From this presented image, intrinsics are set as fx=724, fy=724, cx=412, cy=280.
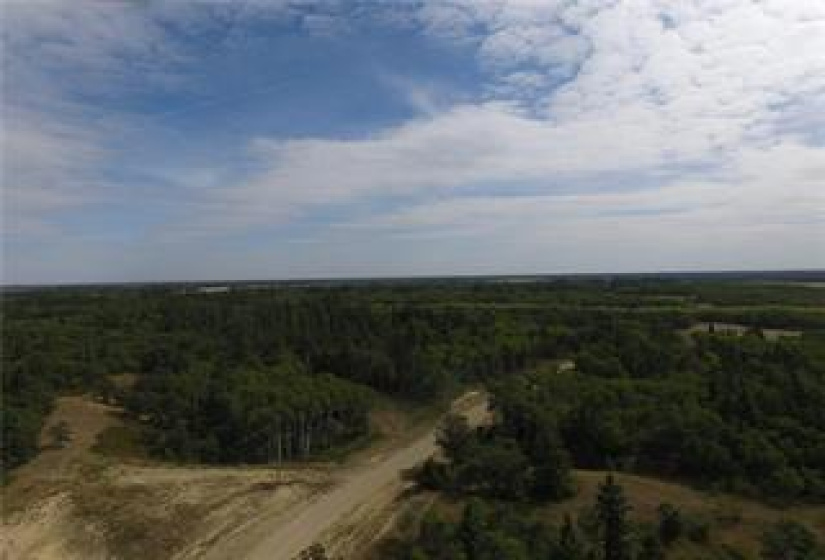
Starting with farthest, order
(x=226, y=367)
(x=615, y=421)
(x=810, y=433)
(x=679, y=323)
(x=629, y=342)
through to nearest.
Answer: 1. (x=679, y=323)
2. (x=629, y=342)
3. (x=226, y=367)
4. (x=615, y=421)
5. (x=810, y=433)

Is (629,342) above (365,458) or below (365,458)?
above

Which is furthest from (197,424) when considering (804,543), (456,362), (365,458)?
(804,543)

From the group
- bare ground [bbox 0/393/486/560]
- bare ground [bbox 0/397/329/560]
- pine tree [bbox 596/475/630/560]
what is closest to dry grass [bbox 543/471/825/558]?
pine tree [bbox 596/475/630/560]

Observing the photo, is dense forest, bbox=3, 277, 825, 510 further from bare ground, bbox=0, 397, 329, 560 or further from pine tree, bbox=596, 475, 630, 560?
pine tree, bbox=596, 475, 630, 560

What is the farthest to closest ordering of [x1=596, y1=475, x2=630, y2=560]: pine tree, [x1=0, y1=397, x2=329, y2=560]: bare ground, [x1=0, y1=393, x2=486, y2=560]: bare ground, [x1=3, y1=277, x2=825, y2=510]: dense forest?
[x1=3, y1=277, x2=825, y2=510]: dense forest → [x1=0, y1=397, x2=329, y2=560]: bare ground → [x1=0, y1=393, x2=486, y2=560]: bare ground → [x1=596, y1=475, x2=630, y2=560]: pine tree

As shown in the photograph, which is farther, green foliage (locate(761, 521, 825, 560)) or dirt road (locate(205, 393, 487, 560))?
dirt road (locate(205, 393, 487, 560))

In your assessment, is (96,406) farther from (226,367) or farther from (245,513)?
(245,513)

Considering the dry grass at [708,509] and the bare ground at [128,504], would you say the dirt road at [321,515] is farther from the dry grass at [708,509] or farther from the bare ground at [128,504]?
the dry grass at [708,509]
